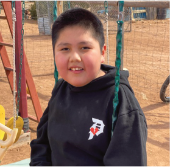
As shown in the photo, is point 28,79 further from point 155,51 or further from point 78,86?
point 155,51

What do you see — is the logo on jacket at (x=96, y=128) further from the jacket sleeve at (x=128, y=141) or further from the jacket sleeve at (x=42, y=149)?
the jacket sleeve at (x=42, y=149)

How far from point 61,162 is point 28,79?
242 centimetres

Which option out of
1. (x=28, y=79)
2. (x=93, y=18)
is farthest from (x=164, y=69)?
(x=93, y=18)

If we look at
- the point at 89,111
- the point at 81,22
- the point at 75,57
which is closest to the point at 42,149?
the point at 89,111

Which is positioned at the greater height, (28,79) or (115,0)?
(115,0)

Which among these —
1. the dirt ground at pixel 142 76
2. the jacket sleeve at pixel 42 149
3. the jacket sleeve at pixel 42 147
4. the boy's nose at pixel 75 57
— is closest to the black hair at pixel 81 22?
the boy's nose at pixel 75 57

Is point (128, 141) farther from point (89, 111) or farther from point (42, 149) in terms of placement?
point (42, 149)

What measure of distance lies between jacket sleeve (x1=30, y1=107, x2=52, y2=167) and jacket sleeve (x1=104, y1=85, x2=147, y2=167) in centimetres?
46

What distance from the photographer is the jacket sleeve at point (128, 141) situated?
1.17m

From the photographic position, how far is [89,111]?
1.31 m

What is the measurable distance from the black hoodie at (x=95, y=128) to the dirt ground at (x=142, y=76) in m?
2.08

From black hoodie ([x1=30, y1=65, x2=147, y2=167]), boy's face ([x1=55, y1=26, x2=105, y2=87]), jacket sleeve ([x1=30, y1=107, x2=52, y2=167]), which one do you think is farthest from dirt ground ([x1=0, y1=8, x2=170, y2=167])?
boy's face ([x1=55, y1=26, x2=105, y2=87])

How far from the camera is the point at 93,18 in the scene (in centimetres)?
137

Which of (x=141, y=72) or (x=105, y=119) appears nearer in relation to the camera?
(x=105, y=119)
